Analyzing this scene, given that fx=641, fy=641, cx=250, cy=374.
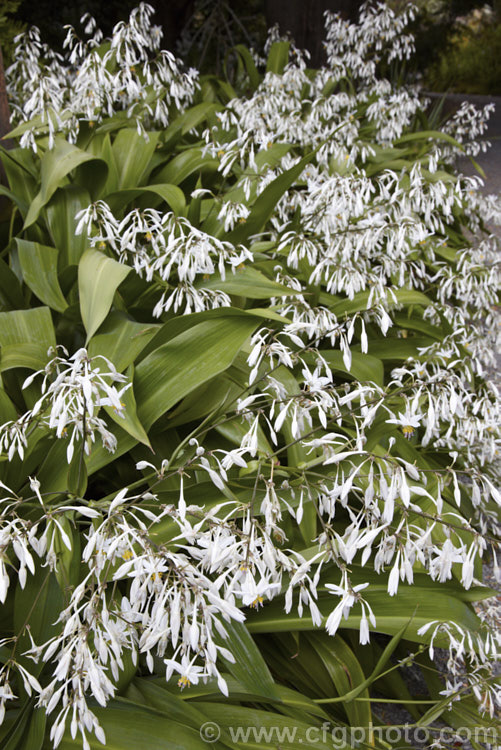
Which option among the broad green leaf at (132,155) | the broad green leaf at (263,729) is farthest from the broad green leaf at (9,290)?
the broad green leaf at (263,729)

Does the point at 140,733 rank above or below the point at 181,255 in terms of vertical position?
below

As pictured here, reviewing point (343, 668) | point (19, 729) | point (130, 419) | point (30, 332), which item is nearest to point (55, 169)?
point (30, 332)

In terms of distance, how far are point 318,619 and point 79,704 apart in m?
0.48

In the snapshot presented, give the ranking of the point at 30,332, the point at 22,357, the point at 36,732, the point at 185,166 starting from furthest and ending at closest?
the point at 185,166 → the point at 30,332 → the point at 22,357 → the point at 36,732

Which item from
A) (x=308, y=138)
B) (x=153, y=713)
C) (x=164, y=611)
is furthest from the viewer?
(x=308, y=138)

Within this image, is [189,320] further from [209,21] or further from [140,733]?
[209,21]

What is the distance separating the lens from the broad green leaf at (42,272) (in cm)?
245

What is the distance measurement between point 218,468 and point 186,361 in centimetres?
44

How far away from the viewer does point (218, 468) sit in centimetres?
166

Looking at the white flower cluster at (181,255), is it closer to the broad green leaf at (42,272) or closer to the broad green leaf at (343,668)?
the broad green leaf at (42,272)

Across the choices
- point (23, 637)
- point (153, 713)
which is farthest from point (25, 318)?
point (153, 713)

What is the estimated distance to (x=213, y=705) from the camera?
65.6 inches

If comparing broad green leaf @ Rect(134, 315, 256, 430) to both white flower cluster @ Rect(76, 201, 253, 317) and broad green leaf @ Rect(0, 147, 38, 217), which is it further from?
broad green leaf @ Rect(0, 147, 38, 217)

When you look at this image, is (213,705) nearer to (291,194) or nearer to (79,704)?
(79,704)
